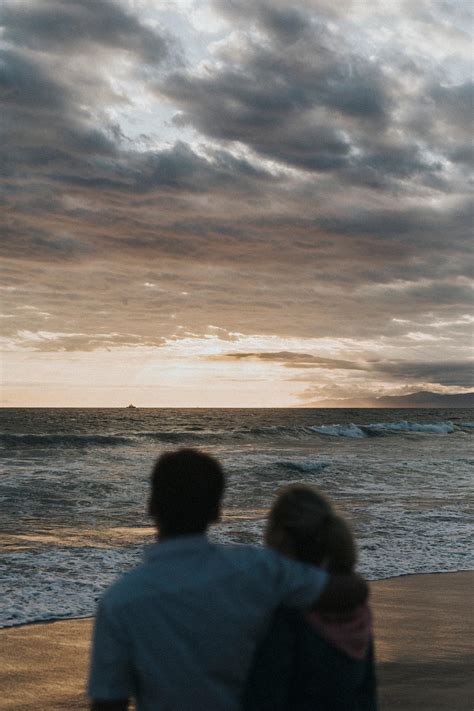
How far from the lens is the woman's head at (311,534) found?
214 cm

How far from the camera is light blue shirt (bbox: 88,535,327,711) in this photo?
1.83 m

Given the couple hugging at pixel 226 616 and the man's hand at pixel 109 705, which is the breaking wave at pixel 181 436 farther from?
the man's hand at pixel 109 705

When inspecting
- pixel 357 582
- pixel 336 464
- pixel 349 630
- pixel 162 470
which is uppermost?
pixel 162 470

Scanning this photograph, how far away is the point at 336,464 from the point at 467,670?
21.7 m

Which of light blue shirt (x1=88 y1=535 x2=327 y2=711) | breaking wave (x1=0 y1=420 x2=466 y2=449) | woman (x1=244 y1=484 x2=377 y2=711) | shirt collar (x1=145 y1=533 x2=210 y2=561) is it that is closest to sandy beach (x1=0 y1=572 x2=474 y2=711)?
woman (x1=244 y1=484 x2=377 y2=711)

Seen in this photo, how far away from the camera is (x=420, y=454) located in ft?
105

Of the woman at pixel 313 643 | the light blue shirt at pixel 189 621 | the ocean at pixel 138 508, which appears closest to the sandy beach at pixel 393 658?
the ocean at pixel 138 508

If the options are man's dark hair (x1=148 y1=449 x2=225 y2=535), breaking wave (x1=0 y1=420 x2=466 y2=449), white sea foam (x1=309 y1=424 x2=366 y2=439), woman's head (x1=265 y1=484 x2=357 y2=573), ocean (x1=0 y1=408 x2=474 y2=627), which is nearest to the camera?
man's dark hair (x1=148 y1=449 x2=225 y2=535)

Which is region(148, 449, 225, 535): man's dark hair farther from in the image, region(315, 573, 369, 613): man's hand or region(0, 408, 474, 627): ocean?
region(0, 408, 474, 627): ocean

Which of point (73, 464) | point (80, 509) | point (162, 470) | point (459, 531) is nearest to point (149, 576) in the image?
point (162, 470)

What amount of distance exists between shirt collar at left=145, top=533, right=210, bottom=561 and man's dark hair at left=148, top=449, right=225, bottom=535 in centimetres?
2

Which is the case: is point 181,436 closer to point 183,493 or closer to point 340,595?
point 340,595

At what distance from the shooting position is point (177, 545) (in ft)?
6.30

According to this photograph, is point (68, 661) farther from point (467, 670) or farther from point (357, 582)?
point (357, 582)
